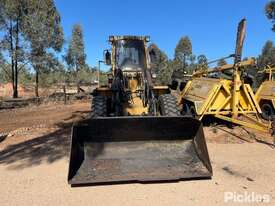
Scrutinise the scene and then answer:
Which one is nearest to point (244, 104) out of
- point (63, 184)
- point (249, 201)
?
point (249, 201)

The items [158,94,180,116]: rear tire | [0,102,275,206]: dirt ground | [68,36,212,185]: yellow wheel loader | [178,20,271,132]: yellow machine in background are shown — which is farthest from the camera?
[178,20,271,132]: yellow machine in background

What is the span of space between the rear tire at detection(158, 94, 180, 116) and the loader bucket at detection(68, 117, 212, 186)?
2.04 metres

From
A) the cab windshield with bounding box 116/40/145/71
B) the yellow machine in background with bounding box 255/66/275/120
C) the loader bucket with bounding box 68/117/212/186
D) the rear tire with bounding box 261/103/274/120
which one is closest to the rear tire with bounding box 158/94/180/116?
the cab windshield with bounding box 116/40/145/71

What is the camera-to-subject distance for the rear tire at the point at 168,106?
691 cm

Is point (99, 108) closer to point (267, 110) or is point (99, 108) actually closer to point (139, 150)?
point (139, 150)

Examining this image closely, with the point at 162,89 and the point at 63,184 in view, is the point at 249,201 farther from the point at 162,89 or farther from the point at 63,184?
the point at 162,89

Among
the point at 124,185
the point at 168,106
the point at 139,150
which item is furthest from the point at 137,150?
the point at 168,106

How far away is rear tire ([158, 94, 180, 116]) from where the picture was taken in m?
6.91

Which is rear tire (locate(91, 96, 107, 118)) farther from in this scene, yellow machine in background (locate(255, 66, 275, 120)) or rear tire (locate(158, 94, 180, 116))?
yellow machine in background (locate(255, 66, 275, 120))

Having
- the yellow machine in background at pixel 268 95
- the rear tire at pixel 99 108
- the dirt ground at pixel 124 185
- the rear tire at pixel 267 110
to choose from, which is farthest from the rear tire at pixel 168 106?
the rear tire at pixel 267 110

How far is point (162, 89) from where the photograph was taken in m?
7.52

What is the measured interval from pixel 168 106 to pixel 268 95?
201 inches

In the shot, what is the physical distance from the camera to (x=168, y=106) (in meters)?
7.00

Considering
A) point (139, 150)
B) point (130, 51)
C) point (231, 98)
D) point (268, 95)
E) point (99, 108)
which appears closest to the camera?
point (139, 150)
